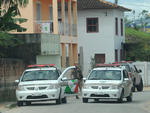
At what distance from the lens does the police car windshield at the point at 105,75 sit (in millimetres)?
26031

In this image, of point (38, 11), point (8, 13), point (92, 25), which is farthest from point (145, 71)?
point (8, 13)

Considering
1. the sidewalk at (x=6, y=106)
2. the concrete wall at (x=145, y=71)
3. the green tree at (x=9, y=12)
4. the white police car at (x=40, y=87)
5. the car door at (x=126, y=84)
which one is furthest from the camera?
the concrete wall at (x=145, y=71)

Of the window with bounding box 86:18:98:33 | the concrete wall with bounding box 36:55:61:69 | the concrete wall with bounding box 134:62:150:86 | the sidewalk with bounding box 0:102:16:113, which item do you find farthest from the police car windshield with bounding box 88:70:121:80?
the window with bounding box 86:18:98:33

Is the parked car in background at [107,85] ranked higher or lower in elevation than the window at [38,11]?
lower

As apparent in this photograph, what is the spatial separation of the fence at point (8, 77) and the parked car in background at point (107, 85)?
5460mm

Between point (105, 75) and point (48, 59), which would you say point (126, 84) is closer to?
point (105, 75)

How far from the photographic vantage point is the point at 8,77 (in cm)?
3109

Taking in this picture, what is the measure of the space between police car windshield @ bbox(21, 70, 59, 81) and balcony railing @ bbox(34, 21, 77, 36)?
14557mm

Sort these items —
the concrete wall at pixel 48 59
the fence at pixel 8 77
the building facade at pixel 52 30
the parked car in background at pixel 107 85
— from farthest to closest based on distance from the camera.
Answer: the building facade at pixel 52 30
the concrete wall at pixel 48 59
the fence at pixel 8 77
the parked car in background at pixel 107 85

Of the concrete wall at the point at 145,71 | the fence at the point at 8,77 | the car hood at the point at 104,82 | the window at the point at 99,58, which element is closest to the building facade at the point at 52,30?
the fence at the point at 8,77

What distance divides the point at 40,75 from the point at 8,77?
5.97 meters

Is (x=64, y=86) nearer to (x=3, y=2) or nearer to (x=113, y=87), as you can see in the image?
(x=113, y=87)

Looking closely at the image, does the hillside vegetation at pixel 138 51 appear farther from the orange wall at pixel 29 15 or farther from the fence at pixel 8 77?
the fence at pixel 8 77

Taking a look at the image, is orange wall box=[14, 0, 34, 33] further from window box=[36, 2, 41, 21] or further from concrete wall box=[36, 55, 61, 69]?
window box=[36, 2, 41, 21]
